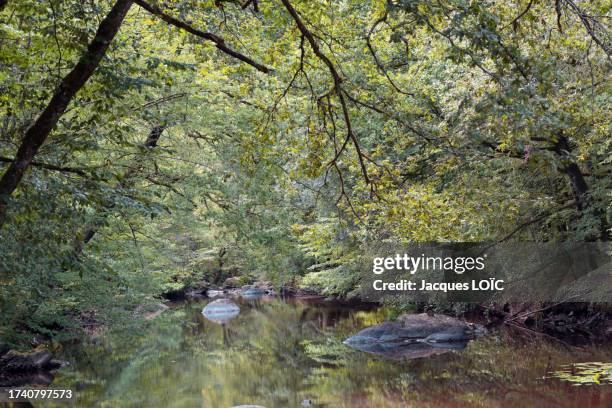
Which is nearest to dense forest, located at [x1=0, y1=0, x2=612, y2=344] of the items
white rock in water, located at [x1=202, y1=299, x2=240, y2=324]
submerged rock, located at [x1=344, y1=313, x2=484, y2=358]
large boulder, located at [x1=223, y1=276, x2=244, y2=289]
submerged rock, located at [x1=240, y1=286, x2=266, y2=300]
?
submerged rock, located at [x1=344, y1=313, x2=484, y2=358]

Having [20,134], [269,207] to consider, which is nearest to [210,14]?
[20,134]

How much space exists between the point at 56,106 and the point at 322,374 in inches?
394

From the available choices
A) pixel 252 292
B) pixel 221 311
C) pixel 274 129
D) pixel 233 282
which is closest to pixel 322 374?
pixel 274 129

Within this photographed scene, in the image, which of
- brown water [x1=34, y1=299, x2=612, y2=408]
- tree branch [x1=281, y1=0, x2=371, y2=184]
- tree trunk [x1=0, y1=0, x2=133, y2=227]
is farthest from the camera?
brown water [x1=34, y1=299, x2=612, y2=408]

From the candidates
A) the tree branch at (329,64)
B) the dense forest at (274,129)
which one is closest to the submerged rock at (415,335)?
the dense forest at (274,129)

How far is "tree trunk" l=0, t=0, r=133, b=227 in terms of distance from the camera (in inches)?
181

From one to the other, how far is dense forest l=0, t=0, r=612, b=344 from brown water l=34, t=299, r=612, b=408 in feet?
5.10

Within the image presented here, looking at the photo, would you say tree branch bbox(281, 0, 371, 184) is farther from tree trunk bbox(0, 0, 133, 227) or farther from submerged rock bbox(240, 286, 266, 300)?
submerged rock bbox(240, 286, 266, 300)

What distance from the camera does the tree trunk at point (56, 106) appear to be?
460 centimetres

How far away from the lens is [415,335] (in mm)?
17359

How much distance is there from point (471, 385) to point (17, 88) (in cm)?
920

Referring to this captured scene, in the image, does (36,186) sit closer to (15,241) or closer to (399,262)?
(15,241)

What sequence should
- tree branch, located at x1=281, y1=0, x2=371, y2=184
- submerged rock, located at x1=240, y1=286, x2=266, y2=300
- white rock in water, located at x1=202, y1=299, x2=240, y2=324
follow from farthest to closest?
submerged rock, located at x1=240, y1=286, x2=266, y2=300, white rock in water, located at x1=202, y1=299, x2=240, y2=324, tree branch, located at x1=281, y1=0, x2=371, y2=184

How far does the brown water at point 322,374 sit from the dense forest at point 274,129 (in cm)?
155
